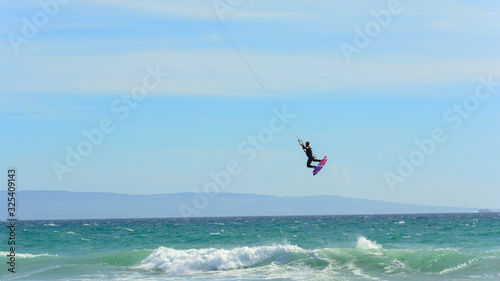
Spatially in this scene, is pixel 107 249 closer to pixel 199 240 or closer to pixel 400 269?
pixel 199 240

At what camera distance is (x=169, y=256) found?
25844 mm

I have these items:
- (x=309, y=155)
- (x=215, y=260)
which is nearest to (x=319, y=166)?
(x=309, y=155)

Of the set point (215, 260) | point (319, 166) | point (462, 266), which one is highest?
point (319, 166)

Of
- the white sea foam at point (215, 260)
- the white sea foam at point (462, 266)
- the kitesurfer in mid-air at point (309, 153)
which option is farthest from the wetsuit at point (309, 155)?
the white sea foam at point (462, 266)

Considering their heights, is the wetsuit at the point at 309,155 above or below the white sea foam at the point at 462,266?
above

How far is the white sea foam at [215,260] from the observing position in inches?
952

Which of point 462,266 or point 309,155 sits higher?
point 309,155

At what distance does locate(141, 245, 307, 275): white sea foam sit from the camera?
79.4 ft

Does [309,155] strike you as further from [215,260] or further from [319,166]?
[215,260]

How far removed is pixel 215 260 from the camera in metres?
24.5

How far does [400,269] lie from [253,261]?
19.6 feet

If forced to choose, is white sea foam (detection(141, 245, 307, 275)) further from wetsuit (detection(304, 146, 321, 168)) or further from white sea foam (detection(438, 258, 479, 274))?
white sea foam (detection(438, 258, 479, 274))

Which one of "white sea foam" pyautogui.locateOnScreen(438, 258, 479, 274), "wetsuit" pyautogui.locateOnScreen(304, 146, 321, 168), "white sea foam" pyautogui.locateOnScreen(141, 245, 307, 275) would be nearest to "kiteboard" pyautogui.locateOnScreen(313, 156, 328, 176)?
"wetsuit" pyautogui.locateOnScreen(304, 146, 321, 168)

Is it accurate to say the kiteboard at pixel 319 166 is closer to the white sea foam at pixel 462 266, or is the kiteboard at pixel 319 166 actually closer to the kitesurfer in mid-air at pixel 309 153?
the kitesurfer in mid-air at pixel 309 153
